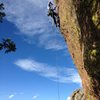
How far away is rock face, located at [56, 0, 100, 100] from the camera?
1714 cm

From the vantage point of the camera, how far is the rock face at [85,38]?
1714cm

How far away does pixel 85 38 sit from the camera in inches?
679

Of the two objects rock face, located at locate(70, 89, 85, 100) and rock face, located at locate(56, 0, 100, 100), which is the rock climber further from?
rock face, located at locate(70, 89, 85, 100)

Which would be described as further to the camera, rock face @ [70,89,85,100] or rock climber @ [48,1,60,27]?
rock face @ [70,89,85,100]

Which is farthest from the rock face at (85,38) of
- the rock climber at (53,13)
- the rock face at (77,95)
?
the rock face at (77,95)

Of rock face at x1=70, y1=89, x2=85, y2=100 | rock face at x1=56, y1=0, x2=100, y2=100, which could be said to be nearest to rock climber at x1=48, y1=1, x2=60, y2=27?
rock face at x1=56, y1=0, x2=100, y2=100

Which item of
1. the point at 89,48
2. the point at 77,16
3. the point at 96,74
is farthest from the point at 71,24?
the point at 96,74

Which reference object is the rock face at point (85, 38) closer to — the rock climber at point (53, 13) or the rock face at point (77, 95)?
the rock climber at point (53, 13)

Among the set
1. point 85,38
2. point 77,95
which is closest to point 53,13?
point 85,38

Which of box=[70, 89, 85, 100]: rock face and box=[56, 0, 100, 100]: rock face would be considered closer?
box=[56, 0, 100, 100]: rock face

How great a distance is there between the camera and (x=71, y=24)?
18484mm

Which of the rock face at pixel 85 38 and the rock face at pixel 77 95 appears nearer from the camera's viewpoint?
the rock face at pixel 85 38

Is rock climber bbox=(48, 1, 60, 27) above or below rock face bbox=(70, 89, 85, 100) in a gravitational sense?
below

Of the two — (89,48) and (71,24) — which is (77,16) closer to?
(71,24)
